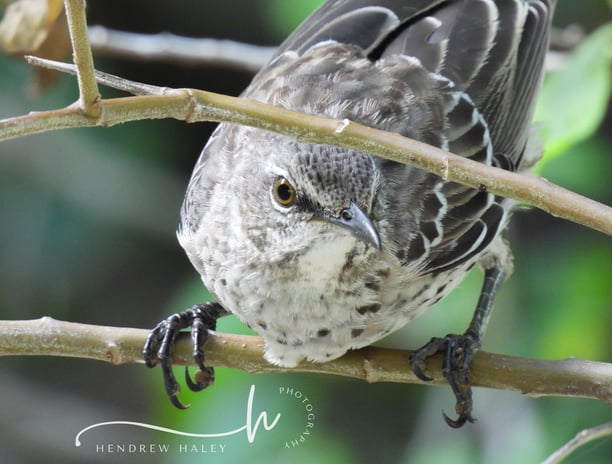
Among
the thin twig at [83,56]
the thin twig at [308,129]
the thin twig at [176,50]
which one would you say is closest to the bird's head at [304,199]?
the thin twig at [308,129]

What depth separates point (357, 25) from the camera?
3.67 meters

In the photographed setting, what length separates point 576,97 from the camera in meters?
3.28

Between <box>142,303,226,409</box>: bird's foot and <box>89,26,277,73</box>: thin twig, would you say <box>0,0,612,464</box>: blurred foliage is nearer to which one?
<box>142,303,226,409</box>: bird's foot

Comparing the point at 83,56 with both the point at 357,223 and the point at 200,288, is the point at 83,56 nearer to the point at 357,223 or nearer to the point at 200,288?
the point at 357,223

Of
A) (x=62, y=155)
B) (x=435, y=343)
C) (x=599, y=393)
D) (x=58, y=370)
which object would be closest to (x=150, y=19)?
(x=62, y=155)

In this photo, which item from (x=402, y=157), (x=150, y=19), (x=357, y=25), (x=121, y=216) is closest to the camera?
(x=402, y=157)

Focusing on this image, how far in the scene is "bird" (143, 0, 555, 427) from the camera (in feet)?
9.37

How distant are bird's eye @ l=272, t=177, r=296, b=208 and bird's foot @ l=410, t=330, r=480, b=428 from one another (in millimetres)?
654

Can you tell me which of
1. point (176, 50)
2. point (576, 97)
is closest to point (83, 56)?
point (576, 97)

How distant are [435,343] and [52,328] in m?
1.26

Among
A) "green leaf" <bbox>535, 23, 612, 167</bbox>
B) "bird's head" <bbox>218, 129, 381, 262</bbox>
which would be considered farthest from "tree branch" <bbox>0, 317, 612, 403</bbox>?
"green leaf" <bbox>535, 23, 612, 167</bbox>

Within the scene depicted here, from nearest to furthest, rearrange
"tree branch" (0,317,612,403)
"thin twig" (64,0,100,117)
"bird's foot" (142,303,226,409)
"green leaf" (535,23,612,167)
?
"thin twig" (64,0,100,117) → "tree branch" (0,317,612,403) → "bird's foot" (142,303,226,409) → "green leaf" (535,23,612,167)

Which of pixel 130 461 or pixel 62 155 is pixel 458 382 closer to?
pixel 130 461

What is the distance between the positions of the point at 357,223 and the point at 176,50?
2179mm
